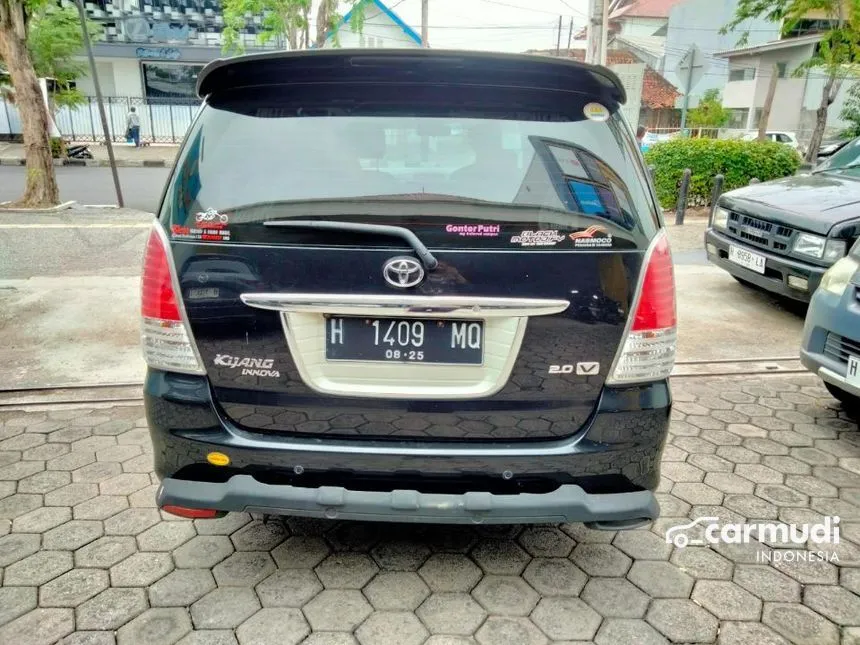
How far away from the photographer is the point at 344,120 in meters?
2.16

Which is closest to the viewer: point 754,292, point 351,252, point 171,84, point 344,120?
point 351,252

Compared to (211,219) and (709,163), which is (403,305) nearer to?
(211,219)

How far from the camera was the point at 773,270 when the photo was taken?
5797mm

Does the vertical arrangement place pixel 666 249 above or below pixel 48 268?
above

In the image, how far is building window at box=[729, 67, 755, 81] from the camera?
34594 mm

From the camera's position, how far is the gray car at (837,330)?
355 cm

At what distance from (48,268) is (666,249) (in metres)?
6.74

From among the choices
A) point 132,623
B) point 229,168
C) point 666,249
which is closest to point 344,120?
point 229,168

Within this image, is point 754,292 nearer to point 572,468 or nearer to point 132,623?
point 572,468

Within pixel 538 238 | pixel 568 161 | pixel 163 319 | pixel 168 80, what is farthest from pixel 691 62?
pixel 168 80

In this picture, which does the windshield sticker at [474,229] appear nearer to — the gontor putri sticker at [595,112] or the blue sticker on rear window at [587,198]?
the blue sticker on rear window at [587,198]

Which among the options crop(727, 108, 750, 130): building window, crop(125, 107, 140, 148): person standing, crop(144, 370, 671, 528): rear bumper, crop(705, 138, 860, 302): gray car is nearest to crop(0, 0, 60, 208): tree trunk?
crop(705, 138, 860, 302): gray car

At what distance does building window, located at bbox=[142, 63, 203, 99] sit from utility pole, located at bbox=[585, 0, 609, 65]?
25.6m

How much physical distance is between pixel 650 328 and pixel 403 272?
81cm
